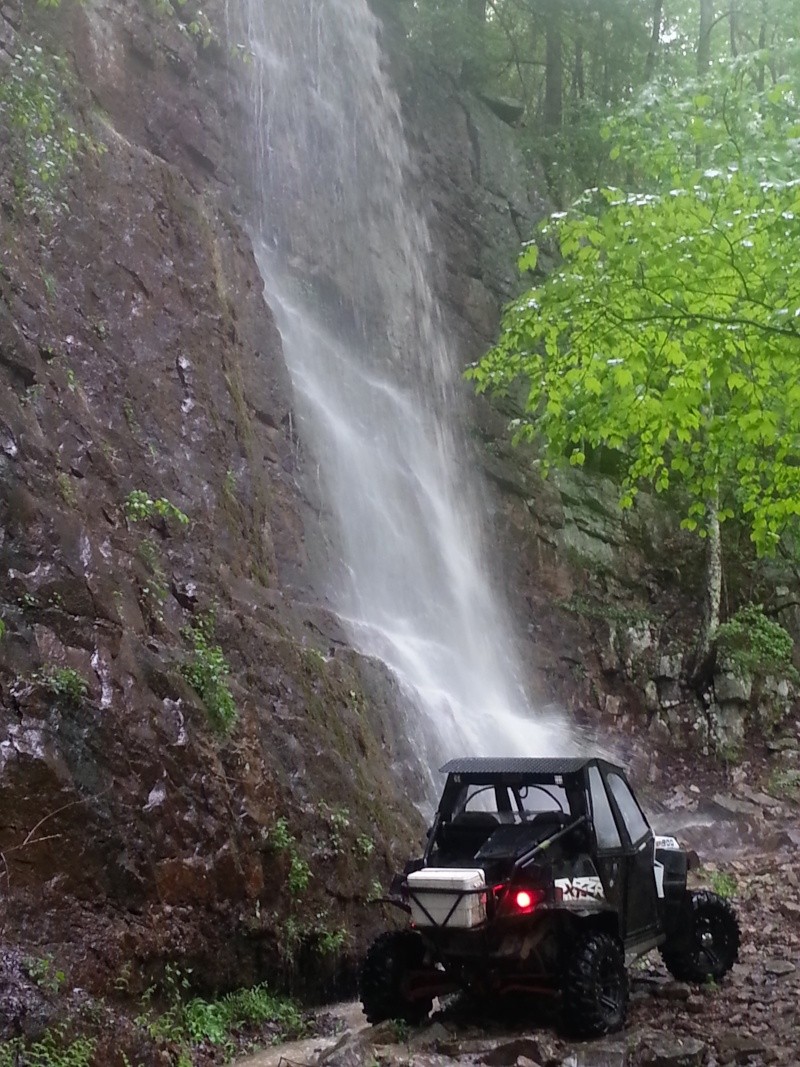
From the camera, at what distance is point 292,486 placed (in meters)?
12.1

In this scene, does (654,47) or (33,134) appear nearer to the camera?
(33,134)

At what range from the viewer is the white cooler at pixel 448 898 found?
545 cm

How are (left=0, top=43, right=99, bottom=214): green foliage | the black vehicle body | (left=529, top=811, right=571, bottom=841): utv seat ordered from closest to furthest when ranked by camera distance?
the black vehicle body < (left=529, top=811, right=571, bottom=841): utv seat < (left=0, top=43, right=99, bottom=214): green foliage

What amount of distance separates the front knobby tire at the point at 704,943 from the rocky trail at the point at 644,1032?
12 cm

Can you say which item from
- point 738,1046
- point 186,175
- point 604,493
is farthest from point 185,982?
point 604,493

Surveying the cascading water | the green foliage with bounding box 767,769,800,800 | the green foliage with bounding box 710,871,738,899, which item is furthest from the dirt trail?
the green foliage with bounding box 767,769,800,800

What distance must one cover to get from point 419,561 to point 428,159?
1005cm

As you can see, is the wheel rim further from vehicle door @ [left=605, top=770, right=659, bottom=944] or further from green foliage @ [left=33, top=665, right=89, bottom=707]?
green foliage @ [left=33, top=665, right=89, bottom=707]

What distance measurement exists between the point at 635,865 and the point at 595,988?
109 centimetres

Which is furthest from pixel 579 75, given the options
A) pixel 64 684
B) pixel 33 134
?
pixel 64 684

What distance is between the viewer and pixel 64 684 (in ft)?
19.0

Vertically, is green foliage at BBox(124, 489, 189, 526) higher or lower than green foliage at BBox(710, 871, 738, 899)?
higher

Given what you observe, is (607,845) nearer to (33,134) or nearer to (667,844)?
(667,844)

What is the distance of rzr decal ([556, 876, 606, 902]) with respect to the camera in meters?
5.71
